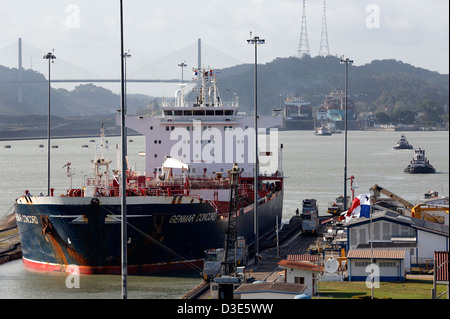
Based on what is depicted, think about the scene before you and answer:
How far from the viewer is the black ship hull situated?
34781 millimetres

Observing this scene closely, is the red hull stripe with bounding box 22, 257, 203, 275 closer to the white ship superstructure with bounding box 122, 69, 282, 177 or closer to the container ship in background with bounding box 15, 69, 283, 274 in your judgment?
the container ship in background with bounding box 15, 69, 283, 274

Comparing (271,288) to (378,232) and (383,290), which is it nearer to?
(383,290)

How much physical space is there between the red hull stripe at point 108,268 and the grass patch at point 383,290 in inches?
286

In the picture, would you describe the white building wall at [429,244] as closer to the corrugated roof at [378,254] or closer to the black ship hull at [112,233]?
the corrugated roof at [378,254]

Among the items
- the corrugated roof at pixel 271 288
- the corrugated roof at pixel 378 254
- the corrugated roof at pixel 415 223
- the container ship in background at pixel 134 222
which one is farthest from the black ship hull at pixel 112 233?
the corrugated roof at pixel 271 288

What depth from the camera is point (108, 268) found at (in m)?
35.3

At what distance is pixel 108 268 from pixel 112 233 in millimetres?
1486

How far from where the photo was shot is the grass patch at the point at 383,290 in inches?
1093

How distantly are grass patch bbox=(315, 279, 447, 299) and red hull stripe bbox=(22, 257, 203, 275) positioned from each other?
7.28m

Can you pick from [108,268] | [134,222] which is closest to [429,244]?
[134,222]

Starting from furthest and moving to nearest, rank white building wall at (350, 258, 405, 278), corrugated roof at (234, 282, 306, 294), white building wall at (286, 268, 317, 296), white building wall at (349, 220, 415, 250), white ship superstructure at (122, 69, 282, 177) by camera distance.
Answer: white ship superstructure at (122, 69, 282, 177) < white building wall at (349, 220, 415, 250) < white building wall at (350, 258, 405, 278) < white building wall at (286, 268, 317, 296) < corrugated roof at (234, 282, 306, 294)

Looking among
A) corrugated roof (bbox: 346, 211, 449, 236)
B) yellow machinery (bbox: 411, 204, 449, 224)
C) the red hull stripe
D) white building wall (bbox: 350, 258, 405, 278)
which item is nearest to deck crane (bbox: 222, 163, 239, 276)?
the red hull stripe
